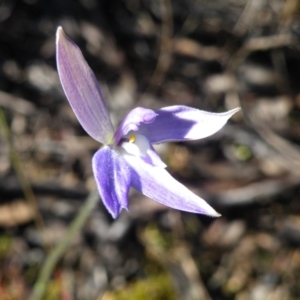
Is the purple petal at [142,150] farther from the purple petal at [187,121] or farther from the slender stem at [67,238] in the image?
the slender stem at [67,238]

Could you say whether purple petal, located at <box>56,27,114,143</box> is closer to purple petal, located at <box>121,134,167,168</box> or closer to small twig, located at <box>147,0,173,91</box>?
purple petal, located at <box>121,134,167,168</box>

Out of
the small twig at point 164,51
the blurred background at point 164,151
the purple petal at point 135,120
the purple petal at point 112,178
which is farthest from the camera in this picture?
the small twig at point 164,51

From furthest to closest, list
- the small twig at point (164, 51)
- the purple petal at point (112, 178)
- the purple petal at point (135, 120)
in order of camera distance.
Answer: the small twig at point (164, 51)
the purple petal at point (135, 120)
the purple petal at point (112, 178)

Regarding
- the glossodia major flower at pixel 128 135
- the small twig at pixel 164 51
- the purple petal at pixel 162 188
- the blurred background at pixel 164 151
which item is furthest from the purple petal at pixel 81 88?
the small twig at pixel 164 51

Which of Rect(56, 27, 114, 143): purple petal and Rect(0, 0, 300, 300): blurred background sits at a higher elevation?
Rect(56, 27, 114, 143): purple petal

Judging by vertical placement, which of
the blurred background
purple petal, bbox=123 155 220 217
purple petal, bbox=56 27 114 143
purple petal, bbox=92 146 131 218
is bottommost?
the blurred background

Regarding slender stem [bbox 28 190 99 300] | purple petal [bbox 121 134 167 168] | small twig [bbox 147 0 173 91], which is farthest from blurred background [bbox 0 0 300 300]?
purple petal [bbox 121 134 167 168]

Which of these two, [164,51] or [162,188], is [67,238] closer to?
[162,188]

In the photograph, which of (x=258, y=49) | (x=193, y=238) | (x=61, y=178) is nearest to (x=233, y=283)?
(x=193, y=238)
